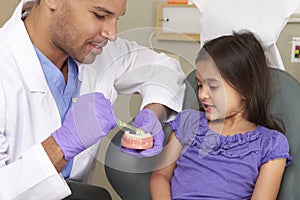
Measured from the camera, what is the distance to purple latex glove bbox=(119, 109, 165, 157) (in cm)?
119

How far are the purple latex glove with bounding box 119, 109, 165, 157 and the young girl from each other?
69 millimetres

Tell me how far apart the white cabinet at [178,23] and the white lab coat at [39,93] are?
0.29 feet

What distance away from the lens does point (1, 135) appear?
1.20m

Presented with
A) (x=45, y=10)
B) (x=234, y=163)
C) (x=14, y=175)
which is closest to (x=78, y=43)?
(x=45, y=10)

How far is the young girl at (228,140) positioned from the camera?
4.24ft

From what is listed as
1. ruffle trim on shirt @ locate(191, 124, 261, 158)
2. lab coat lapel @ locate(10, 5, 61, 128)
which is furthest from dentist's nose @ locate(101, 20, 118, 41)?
ruffle trim on shirt @ locate(191, 124, 261, 158)

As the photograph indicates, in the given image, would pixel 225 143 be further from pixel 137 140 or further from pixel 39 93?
pixel 39 93

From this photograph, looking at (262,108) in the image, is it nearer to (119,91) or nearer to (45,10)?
(119,91)

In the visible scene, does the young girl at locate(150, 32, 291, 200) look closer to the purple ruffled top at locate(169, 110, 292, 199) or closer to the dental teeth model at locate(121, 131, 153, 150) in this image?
the purple ruffled top at locate(169, 110, 292, 199)

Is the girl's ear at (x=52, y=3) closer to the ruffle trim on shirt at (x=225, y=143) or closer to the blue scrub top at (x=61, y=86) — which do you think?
the blue scrub top at (x=61, y=86)

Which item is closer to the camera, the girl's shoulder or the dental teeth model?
the dental teeth model

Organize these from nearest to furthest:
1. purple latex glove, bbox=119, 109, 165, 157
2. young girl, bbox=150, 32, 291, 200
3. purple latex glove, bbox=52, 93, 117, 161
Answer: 1. purple latex glove, bbox=52, 93, 117, 161
2. purple latex glove, bbox=119, 109, 165, 157
3. young girl, bbox=150, 32, 291, 200

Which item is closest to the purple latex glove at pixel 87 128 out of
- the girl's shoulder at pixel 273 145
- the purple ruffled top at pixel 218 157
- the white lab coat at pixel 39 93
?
the white lab coat at pixel 39 93

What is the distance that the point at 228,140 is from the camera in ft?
4.47
